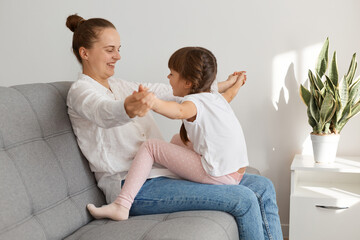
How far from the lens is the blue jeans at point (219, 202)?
1809 mm

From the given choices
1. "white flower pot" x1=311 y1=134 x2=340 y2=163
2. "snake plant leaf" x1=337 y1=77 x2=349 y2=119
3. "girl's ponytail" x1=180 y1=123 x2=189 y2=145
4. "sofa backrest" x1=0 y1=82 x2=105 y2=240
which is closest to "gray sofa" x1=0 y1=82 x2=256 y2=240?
"sofa backrest" x1=0 y1=82 x2=105 y2=240

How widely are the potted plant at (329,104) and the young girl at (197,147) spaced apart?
2.66 ft

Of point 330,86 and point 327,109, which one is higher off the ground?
point 330,86

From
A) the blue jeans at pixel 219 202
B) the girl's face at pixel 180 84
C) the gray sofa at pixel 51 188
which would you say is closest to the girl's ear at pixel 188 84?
the girl's face at pixel 180 84

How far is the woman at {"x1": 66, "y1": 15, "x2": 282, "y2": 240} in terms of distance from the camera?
1.81 metres

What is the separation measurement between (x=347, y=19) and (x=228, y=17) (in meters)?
0.71

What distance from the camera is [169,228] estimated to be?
1.63 m

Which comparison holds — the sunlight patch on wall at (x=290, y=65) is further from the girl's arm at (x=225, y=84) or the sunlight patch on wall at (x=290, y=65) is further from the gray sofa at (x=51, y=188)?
the gray sofa at (x=51, y=188)

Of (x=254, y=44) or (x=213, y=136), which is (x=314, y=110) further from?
(x=213, y=136)

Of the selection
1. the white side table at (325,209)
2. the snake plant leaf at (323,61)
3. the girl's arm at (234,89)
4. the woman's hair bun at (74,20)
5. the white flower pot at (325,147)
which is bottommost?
the white side table at (325,209)

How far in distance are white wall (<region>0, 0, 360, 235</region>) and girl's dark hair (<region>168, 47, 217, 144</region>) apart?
40.1 inches

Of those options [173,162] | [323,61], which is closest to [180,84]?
[173,162]

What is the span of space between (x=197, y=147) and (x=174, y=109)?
→ 0.33 m

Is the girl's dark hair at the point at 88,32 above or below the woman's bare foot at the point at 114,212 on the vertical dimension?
above
